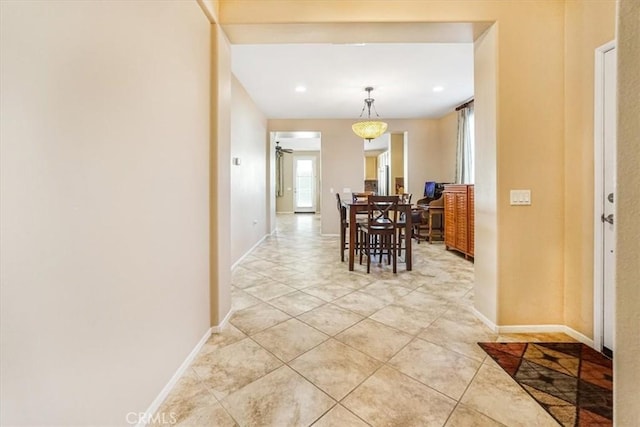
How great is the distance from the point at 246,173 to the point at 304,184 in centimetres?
825

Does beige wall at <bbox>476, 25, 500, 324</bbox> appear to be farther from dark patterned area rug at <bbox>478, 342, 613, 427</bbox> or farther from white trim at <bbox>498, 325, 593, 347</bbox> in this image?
dark patterned area rug at <bbox>478, 342, 613, 427</bbox>

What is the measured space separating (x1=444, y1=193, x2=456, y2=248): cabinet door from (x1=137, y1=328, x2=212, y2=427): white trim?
4249 mm

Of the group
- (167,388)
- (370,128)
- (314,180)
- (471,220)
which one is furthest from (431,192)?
(314,180)

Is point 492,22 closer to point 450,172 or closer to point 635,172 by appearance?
point 635,172

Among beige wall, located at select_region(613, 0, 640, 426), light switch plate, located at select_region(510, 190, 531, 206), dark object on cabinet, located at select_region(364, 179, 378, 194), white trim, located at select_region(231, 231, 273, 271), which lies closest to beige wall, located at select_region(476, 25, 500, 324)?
light switch plate, located at select_region(510, 190, 531, 206)

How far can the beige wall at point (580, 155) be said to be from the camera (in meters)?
1.89

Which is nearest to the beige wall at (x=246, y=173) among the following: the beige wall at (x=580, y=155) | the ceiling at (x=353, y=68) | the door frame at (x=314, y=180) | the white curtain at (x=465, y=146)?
the ceiling at (x=353, y=68)

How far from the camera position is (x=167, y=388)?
1446 mm

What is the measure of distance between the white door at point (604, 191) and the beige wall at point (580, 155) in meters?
0.06

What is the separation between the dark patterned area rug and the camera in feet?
4.31

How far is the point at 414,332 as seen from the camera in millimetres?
2119

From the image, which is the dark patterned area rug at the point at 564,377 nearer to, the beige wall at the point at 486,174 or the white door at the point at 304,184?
the beige wall at the point at 486,174

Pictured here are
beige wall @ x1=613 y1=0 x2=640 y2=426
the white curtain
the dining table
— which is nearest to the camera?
beige wall @ x1=613 y1=0 x2=640 y2=426

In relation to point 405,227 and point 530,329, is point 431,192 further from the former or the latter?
point 530,329
